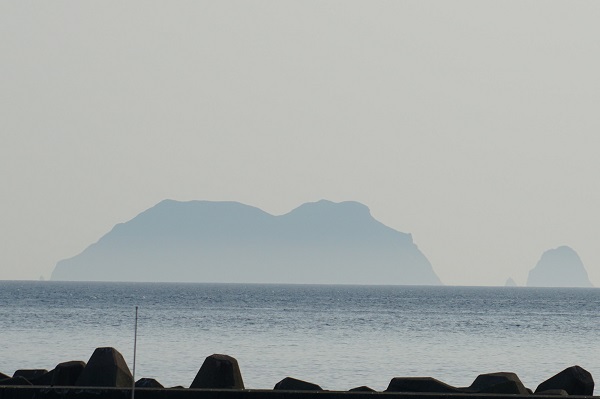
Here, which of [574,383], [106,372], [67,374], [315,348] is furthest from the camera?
[315,348]

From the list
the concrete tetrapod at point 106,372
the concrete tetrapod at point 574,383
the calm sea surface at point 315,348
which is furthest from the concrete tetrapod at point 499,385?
the calm sea surface at point 315,348

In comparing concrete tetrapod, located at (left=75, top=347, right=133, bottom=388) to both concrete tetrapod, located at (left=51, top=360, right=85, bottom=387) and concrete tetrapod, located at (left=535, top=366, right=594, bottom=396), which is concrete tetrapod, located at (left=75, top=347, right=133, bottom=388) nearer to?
concrete tetrapod, located at (left=51, top=360, right=85, bottom=387)

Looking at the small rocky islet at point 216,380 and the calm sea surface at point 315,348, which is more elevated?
the calm sea surface at point 315,348

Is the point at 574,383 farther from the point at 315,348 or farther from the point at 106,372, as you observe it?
the point at 315,348

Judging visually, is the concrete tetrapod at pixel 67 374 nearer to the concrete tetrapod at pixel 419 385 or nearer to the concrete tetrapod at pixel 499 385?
the concrete tetrapod at pixel 419 385

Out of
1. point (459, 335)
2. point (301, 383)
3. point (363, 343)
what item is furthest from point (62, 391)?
point (459, 335)

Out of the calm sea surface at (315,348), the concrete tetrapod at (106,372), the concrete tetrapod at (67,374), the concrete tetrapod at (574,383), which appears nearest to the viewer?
the concrete tetrapod at (106,372)

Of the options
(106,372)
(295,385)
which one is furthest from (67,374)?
(295,385)

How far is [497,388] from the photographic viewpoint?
702 inches

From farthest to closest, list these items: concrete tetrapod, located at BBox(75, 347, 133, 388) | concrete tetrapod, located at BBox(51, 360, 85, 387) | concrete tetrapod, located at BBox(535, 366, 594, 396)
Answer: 1. concrete tetrapod, located at BBox(535, 366, 594, 396)
2. concrete tetrapod, located at BBox(51, 360, 85, 387)
3. concrete tetrapod, located at BBox(75, 347, 133, 388)

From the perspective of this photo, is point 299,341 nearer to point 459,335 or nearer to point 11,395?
point 459,335

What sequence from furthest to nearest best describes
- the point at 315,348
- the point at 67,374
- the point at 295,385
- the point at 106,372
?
the point at 315,348, the point at 67,374, the point at 295,385, the point at 106,372

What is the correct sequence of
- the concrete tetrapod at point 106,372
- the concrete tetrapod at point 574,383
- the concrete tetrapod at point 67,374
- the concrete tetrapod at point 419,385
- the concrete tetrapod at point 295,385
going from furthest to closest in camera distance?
the concrete tetrapod at point 574,383 → the concrete tetrapod at point 67,374 → the concrete tetrapod at point 295,385 → the concrete tetrapod at point 106,372 → the concrete tetrapod at point 419,385

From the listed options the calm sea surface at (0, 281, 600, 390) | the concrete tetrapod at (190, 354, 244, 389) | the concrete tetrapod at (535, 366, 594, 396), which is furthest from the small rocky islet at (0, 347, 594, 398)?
the calm sea surface at (0, 281, 600, 390)
